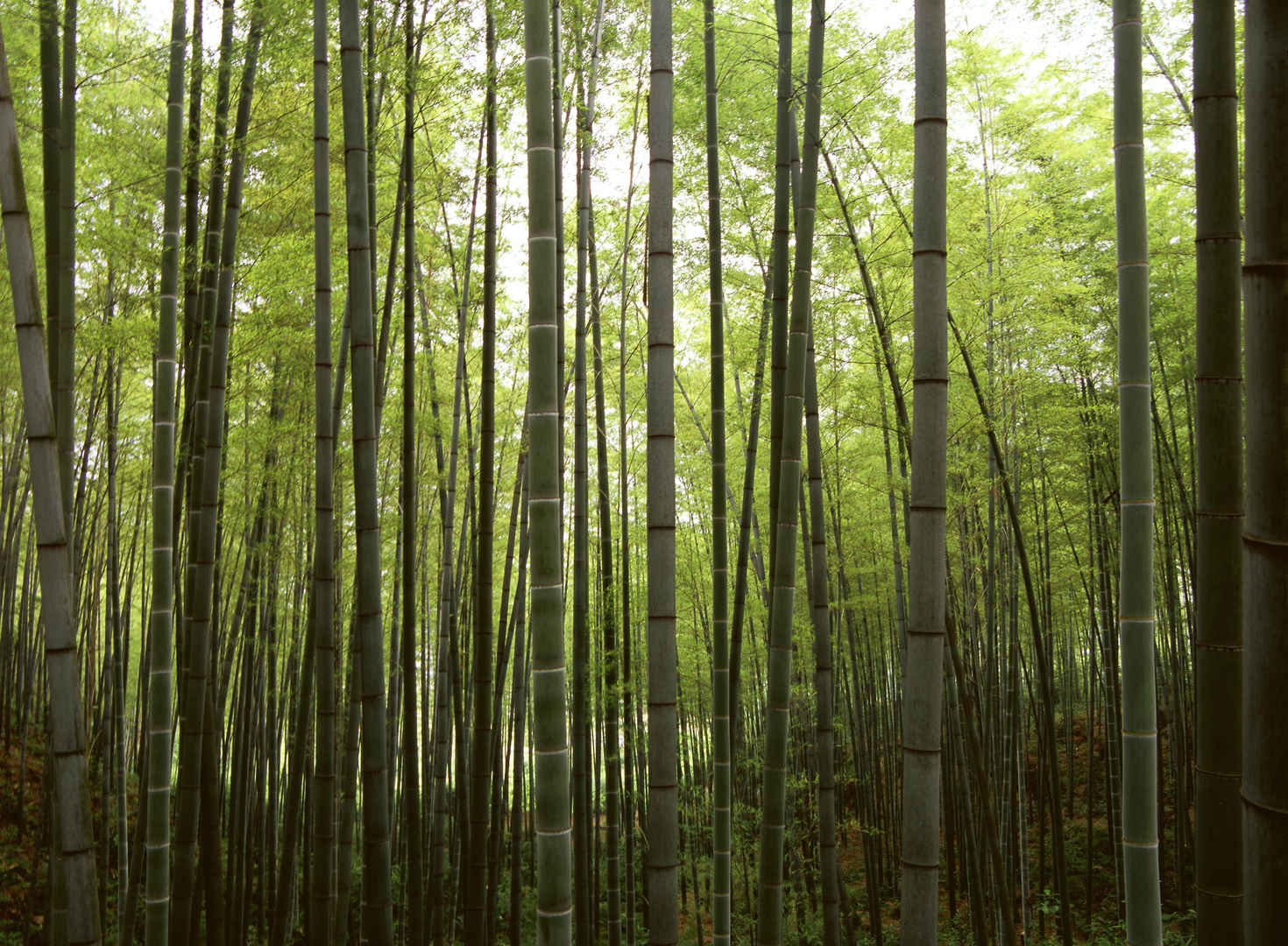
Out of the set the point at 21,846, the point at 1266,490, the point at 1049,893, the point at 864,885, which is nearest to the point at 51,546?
the point at 1266,490

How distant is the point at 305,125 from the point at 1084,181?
5897mm

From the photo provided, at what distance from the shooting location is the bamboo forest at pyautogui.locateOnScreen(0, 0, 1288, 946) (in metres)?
1.95

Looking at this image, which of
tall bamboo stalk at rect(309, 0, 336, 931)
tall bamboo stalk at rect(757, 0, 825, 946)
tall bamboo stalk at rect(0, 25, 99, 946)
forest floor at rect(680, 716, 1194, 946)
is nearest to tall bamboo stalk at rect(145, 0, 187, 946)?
tall bamboo stalk at rect(309, 0, 336, 931)

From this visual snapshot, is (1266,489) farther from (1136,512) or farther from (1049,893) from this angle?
(1049,893)

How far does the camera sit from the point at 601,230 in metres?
7.02

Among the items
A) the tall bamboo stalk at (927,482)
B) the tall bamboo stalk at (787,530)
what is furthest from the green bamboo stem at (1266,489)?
the tall bamboo stalk at (787,530)

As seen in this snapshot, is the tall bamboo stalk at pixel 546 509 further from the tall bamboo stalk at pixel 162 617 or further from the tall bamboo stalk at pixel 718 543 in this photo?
the tall bamboo stalk at pixel 162 617

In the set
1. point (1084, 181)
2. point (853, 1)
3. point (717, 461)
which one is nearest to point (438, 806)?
point (717, 461)

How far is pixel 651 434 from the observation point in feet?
7.70

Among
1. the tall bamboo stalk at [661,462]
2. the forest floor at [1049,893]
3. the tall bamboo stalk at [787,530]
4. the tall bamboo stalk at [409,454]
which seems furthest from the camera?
the forest floor at [1049,893]

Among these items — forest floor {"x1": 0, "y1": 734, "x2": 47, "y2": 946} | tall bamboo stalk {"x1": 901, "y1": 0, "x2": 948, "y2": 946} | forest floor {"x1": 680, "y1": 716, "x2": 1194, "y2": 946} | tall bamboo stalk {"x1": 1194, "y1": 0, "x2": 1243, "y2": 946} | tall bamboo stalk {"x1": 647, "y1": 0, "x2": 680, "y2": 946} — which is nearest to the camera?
tall bamboo stalk {"x1": 1194, "y1": 0, "x2": 1243, "y2": 946}

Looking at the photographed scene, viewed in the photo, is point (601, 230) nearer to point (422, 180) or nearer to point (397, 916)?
point (422, 180)

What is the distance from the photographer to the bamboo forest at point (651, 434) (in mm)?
1948

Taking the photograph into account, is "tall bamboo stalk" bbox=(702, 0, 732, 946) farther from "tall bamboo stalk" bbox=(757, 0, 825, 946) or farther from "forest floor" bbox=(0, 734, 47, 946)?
"forest floor" bbox=(0, 734, 47, 946)
